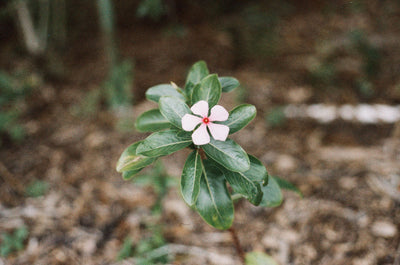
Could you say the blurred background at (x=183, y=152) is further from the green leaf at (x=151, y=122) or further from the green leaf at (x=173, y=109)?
the green leaf at (x=173, y=109)

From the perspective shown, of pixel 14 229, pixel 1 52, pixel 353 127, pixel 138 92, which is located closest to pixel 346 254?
pixel 353 127

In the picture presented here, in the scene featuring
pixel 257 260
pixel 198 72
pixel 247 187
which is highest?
pixel 198 72

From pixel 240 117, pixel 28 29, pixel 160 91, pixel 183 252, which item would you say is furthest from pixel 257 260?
pixel 28 29

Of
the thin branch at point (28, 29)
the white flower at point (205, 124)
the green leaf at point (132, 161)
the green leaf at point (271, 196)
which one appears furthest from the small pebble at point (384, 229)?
the thin branch at point (28, 29)

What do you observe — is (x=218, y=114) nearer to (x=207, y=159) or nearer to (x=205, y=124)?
(x=205, y=124)

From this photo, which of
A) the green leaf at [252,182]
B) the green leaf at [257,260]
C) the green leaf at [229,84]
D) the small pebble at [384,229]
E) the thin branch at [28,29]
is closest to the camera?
the green leaf at [252,182]

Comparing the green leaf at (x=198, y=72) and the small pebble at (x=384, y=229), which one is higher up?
the green leaf at (x=198, y=72)

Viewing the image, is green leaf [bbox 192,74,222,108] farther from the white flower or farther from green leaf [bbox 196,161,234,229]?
green leaf [bbox 196,161,234,229]
